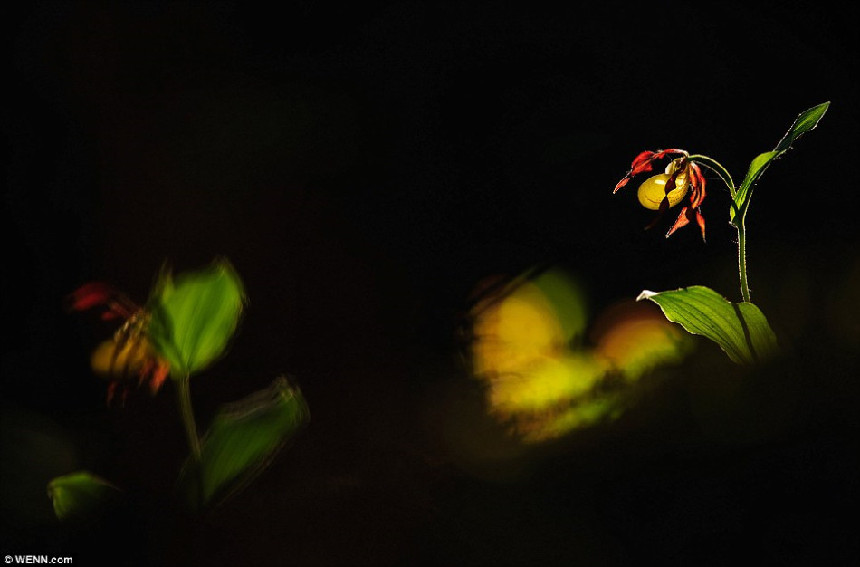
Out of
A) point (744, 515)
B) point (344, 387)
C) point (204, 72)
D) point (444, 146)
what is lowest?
point (744, 515)

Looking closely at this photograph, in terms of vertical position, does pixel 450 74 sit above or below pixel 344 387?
above

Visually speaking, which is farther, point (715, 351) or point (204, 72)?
point (204, 72)

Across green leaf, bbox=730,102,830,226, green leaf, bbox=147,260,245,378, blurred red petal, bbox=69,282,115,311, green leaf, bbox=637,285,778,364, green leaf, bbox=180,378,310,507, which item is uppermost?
blurred red petal, bbox=69,282,115,311

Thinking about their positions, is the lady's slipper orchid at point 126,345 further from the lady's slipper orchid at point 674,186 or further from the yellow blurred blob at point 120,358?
the lady's slipper orchid at point 674,186

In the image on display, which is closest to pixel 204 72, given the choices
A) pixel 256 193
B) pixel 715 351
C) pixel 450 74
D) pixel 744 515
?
pixel 256 193

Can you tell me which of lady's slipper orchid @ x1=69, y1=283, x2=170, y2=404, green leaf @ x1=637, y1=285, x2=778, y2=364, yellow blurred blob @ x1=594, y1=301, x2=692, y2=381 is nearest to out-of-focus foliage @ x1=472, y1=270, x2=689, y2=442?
yellow blurred blob @ x1=594, y1=301, x2=692, y2=381

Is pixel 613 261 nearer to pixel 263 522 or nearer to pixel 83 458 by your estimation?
pixel 263 522

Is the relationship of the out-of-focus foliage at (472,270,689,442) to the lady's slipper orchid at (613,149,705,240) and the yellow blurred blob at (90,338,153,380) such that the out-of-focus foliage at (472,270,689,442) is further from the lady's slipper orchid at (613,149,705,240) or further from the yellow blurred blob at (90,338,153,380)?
the yellow blurred blob at (90,338,153,380)

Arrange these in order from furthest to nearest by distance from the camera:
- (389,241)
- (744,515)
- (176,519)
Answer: (389,241), (176,519), (744,515)
